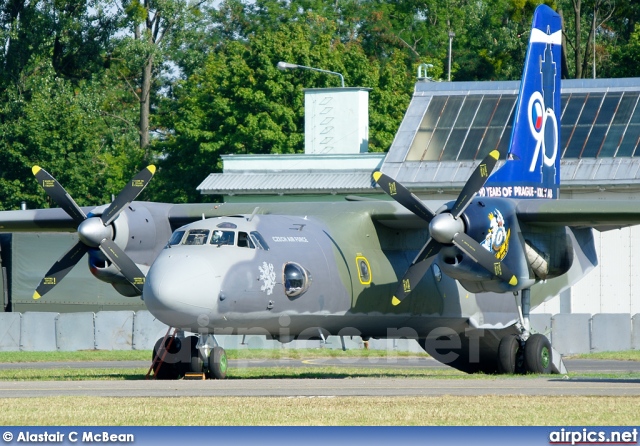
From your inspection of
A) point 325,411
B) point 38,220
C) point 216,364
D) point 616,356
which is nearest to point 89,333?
point 38,220

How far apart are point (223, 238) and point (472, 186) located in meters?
4.95

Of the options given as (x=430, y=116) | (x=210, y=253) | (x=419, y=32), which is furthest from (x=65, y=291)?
(x=419, y=32)

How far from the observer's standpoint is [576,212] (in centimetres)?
2350

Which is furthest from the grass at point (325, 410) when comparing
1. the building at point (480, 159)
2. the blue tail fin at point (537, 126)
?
the building at point (480, 159)

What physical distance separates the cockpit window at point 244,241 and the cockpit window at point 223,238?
120mm

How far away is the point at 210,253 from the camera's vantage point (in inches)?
848

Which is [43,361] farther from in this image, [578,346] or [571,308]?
[571,308]

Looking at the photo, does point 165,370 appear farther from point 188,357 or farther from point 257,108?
point 257,108

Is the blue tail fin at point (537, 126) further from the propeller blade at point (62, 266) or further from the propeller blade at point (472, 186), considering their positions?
the propeller blade at point (62, 266)

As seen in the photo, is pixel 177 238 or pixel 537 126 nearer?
pixel 177 238

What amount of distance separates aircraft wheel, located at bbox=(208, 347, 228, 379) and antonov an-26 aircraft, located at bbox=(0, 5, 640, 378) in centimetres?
6

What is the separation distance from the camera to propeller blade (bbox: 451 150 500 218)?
75.9 feet

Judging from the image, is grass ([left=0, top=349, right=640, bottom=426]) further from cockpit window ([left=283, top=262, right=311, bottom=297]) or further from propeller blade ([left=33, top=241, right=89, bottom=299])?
propeller blade ([left=33, top=241, right=89, bottom=299])

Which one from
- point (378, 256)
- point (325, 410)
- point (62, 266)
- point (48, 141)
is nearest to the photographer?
point (325, 410)
